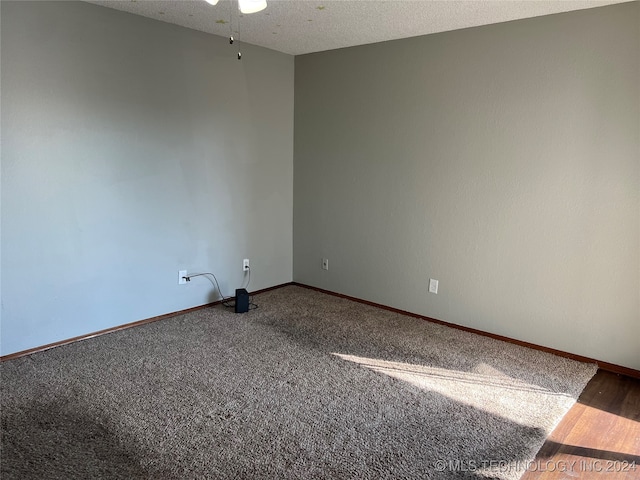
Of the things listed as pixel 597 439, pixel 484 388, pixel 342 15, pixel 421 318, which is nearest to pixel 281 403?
pixel 484 388

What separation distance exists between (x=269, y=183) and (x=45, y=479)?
10.3 ft

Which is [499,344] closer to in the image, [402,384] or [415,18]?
[402,384]

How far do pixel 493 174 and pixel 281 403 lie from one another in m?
2.21

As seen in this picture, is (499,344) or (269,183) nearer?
(499,344)

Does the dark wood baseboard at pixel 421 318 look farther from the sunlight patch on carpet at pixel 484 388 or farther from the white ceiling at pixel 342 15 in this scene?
the white ceiling at pixel 342 15

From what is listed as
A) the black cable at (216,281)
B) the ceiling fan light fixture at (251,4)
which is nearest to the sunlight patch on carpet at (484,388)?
the black cable at (216,281)

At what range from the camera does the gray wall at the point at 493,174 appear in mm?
2963

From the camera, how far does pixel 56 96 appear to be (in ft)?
10.1

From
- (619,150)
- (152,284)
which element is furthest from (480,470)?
(152,284)

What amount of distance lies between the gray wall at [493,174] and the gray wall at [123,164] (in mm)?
753

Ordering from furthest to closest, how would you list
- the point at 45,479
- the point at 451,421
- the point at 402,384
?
the point at 402,384, the point at 451,421, the point at 45,479

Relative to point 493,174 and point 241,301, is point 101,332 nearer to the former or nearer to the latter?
point 241,301

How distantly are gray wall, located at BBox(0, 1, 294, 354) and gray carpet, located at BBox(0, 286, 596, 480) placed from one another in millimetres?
353

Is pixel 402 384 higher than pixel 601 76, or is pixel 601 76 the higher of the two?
pixel 601 76
